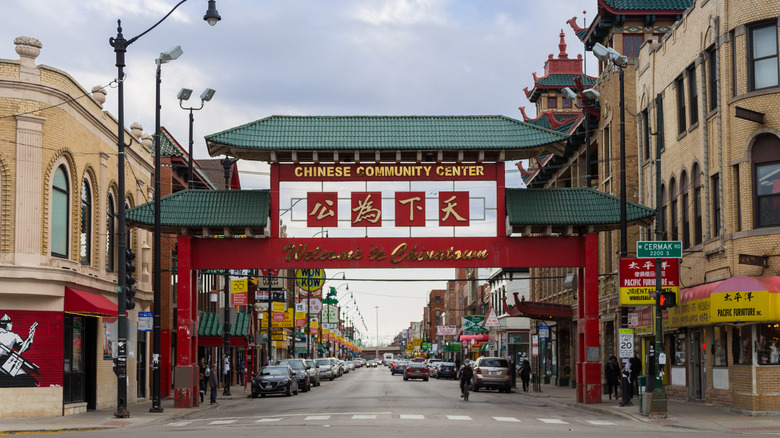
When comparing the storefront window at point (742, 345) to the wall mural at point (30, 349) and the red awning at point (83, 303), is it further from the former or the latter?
the wall mural at point (30, 349)

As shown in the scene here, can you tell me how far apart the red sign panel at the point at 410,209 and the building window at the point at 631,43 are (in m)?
22.7

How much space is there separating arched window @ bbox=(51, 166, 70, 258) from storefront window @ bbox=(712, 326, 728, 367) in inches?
801

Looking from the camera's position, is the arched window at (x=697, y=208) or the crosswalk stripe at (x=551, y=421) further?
the arched window at (x=697, y=208)

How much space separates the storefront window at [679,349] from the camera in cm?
3547

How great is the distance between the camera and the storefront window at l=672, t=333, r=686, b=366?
3547cm

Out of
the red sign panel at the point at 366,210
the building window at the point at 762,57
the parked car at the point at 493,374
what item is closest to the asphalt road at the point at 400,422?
the red sign panel at the point at 366,210

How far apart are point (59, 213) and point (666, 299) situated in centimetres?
1824

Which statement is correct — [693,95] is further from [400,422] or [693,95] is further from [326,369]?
[326,369]

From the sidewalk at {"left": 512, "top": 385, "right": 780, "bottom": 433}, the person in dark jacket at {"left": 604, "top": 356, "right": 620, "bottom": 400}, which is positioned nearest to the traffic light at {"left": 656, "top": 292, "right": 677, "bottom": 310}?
the sidewalk at {"left": 512, "top": 385, "right": 780, "bottom": 433}

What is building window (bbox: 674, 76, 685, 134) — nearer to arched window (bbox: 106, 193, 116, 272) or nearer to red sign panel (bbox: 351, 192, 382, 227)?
red sign panel (bbox: 351, 192, 382, 227)

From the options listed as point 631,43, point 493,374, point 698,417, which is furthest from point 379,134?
point 631,43

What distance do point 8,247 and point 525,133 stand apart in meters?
17.7

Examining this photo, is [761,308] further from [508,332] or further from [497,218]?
[508,332]

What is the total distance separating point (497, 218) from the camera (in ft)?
114
